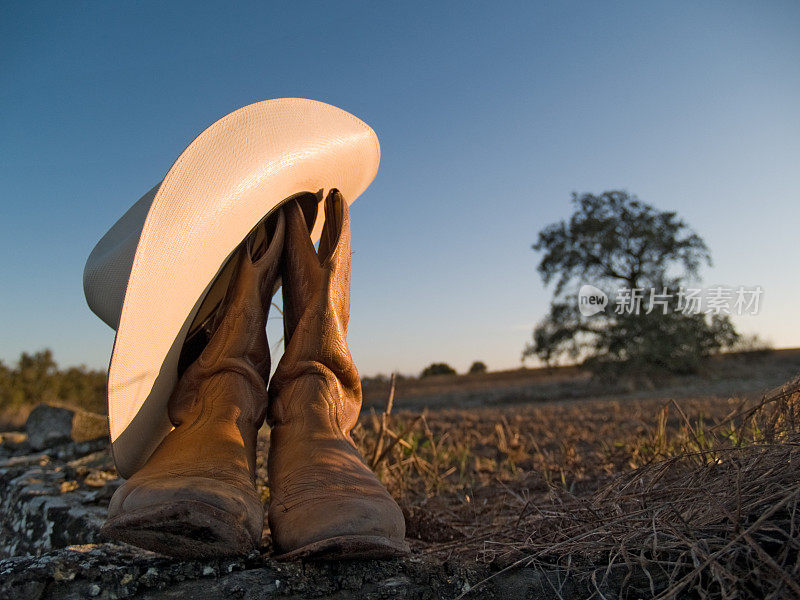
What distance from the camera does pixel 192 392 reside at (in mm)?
1457

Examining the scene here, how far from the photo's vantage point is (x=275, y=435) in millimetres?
1479

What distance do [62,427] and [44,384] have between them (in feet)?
24.3

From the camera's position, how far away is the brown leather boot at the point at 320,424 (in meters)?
1.08

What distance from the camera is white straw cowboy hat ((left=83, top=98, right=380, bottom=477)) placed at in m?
1.21

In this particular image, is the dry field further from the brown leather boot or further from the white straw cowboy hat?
the white straw cowboy hat

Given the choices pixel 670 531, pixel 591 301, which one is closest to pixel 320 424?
pixel 670 531

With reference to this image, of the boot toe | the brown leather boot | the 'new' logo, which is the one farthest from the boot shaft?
the 'new' logo

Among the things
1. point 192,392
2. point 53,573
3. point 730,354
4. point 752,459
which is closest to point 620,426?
point 752,459

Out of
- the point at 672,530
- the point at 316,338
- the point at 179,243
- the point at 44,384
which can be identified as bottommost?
the point at 44,384

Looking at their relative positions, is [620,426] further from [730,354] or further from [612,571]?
[730,354]

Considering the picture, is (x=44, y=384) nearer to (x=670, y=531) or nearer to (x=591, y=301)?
(x=670, y=531)

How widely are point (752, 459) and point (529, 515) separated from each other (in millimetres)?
656

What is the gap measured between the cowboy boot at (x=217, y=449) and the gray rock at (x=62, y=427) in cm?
277

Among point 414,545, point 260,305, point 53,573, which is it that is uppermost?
point 260,305
